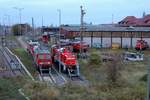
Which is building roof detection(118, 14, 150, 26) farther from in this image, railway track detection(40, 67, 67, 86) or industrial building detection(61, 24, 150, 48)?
railway track detection(40, 67, 67, 86)

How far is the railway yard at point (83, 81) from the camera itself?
2494 cm

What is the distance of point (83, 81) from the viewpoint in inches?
1591

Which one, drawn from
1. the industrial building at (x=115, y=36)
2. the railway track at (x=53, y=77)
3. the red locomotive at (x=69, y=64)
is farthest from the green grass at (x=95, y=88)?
the industrial building at (x=115, y=36)

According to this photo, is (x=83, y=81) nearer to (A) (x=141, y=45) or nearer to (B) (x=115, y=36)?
(A) (x=141, y=45)

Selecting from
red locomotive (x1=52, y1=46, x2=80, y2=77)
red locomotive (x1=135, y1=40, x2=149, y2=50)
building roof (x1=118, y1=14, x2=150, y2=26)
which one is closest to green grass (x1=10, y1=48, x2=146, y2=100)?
red locomotive (x1=52, y1=46, x2=80, y2=77)

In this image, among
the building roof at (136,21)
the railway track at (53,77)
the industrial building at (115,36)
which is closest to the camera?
the railway track at (53,77)

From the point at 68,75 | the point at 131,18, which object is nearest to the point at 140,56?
the point at 68,75

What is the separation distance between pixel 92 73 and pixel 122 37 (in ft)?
125

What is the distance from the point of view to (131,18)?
13012 cm

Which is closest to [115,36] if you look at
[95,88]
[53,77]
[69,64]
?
[69,64]

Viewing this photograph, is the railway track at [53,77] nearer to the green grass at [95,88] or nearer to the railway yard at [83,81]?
the railway yard at [83,81]

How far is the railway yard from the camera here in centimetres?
2494

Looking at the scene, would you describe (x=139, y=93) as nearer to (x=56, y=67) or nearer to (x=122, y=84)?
(x=122, y=84)

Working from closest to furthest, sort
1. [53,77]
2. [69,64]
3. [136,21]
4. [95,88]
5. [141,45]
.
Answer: [95,88], [53,77], [69,64], [141,45], [136,21]
